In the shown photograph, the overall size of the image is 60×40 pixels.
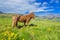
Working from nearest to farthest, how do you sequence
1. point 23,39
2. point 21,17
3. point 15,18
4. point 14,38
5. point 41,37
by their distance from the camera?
point 14,38 < point 23,39 < point 41,37 < point 15,18 < point 21,17

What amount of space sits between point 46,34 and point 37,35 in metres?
0.30

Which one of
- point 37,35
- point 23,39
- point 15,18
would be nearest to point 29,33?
point 37,35

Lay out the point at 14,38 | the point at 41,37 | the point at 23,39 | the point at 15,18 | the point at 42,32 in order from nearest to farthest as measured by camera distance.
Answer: the point at 14,38
the point at 23,39
the point at 41,37
the point at 42,32
the point at 15,18

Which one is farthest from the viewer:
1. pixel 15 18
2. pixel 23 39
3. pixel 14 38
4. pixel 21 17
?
pixel 21 17

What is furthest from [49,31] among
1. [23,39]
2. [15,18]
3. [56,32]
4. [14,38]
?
[15,18]

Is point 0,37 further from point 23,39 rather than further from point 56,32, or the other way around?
point 56,32

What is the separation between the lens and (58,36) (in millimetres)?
5035

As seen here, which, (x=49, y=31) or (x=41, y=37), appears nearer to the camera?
(x=41, y=37)

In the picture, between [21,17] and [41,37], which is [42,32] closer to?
[41,37]

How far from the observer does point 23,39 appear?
4266mm

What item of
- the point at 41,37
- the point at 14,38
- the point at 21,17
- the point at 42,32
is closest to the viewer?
the point at 14,38

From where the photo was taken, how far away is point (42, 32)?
512cm

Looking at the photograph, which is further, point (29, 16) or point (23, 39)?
point (29, 16)

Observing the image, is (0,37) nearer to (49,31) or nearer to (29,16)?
→ (49,31)
